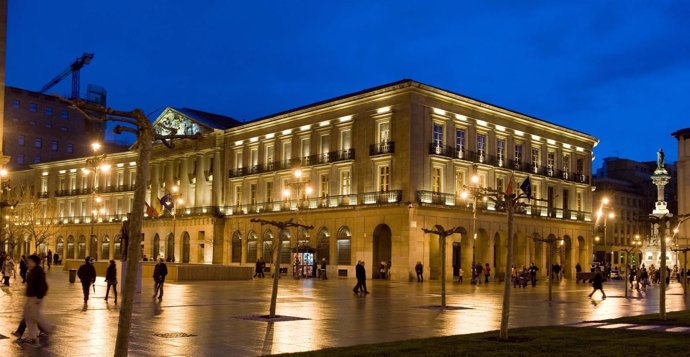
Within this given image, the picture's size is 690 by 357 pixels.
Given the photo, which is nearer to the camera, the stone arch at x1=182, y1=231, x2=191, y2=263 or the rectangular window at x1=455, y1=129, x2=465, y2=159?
the rectangular window at x1=455, y1=129, x2=465, y2=159

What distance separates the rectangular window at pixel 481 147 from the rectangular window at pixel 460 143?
182 centimetres

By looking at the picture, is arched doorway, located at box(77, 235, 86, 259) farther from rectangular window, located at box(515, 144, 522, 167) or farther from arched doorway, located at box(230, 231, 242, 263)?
rectangular window, located at box(515, 144, 522, 167)

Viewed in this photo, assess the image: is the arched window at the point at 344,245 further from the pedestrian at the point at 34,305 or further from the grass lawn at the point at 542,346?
the pedestrian at the point at 34,305

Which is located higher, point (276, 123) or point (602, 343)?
point (276, 123)

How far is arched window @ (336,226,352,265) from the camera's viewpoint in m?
58.7

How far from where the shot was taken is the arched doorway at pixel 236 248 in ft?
231

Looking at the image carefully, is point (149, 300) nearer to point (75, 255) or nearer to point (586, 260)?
point (586, 260)

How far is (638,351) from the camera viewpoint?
523 inches

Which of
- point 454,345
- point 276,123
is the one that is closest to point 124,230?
point 454,345

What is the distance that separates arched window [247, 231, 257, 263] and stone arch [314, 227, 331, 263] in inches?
364

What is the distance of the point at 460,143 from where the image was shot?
5972 centimetres

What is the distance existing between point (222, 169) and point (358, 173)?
64.1 ft

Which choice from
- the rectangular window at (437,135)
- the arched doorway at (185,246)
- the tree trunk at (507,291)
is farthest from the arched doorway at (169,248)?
the tree trunk at (507,291)

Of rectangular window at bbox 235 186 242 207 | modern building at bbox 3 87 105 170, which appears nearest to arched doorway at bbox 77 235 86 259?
modern building at bbox 3 87 105 170
